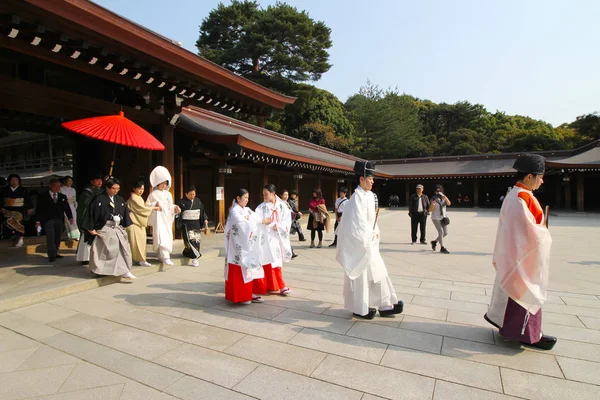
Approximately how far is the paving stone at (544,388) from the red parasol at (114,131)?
4997 millimetres

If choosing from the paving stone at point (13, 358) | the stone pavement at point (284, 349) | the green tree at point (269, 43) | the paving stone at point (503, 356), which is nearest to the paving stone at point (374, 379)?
the stone pavement at point (284, 349)

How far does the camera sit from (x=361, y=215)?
3.51 metres

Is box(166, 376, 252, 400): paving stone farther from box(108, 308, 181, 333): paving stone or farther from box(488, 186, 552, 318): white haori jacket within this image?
box(488, 186, 552, 318): white haori jacket

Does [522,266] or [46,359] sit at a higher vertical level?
[522,266]

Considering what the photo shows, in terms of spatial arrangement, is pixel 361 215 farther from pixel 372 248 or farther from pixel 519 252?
pixel 519 252

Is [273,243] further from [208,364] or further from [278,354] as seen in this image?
[208,364]

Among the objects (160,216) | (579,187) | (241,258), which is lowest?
(241,258)

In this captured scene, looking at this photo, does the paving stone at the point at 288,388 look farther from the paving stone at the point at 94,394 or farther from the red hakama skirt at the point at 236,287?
the red hakama skirt at the point at 236,287

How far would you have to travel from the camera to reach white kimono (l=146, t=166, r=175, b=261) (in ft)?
18.9

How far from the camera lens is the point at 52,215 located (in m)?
5.81

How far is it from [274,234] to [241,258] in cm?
77

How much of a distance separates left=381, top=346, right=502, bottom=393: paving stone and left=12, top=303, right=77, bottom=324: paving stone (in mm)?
3385

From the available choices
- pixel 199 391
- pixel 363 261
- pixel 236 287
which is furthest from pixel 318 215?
pixel 199 391

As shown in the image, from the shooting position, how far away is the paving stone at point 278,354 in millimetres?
2611
